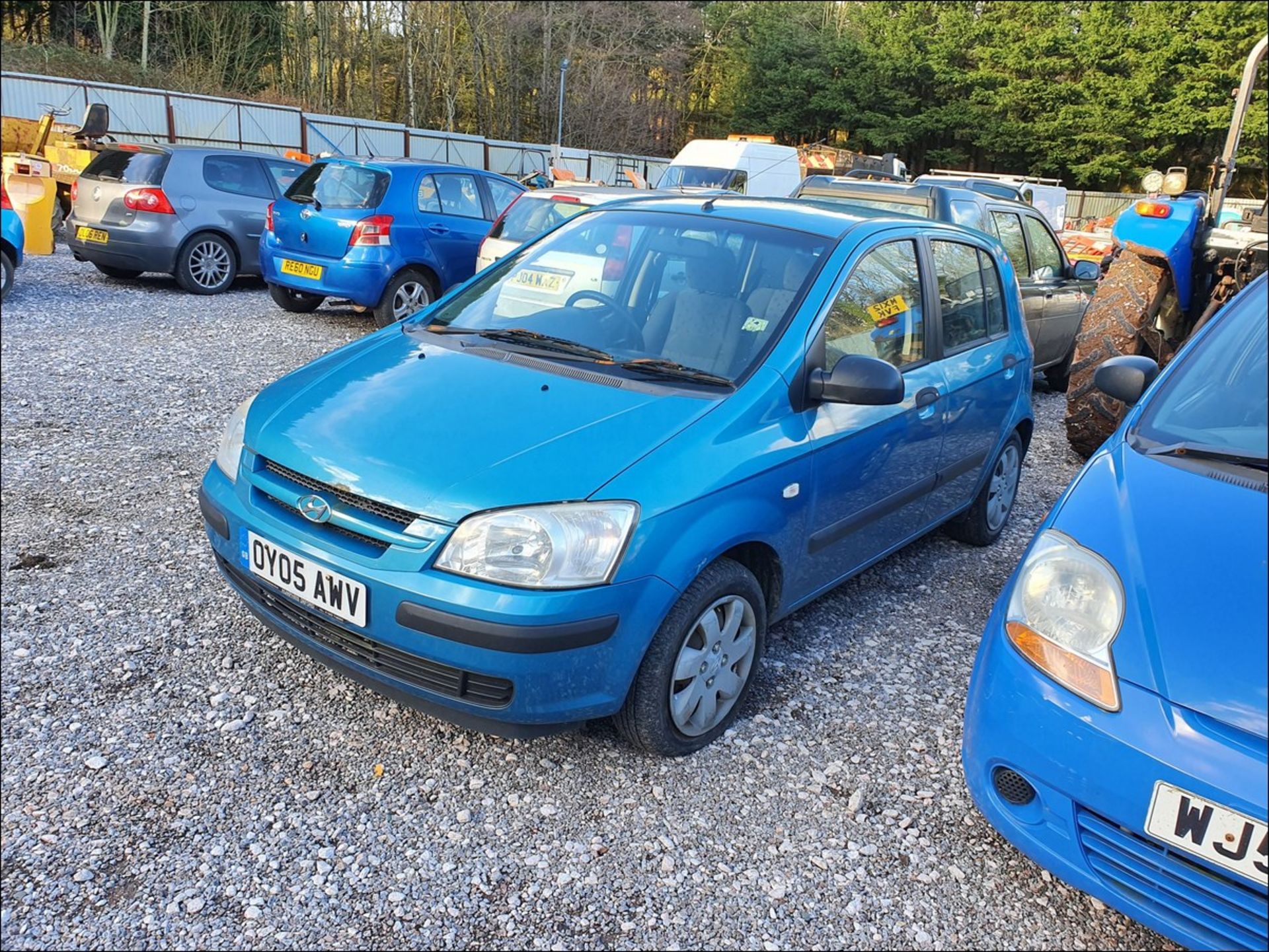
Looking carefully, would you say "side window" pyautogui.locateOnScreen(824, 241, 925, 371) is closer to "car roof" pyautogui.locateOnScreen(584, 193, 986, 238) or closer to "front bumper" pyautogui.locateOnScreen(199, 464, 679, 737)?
"car roof" pyautogui.locateOnScreen(584, 193, 986, 238)

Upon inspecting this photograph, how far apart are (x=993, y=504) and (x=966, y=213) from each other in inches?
148

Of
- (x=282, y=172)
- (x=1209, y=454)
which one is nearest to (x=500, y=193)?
(x=282, y=172)

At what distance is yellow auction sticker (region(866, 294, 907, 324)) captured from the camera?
3.54 metres

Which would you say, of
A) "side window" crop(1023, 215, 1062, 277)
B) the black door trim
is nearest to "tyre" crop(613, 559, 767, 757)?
the black door trim

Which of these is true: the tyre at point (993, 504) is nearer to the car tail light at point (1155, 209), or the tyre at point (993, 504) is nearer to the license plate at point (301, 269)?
the car tail light at point (1155, 209)

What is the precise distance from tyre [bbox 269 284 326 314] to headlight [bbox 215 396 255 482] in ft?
22.0

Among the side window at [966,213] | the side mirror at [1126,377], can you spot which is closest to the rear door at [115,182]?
the side window at [966,213]

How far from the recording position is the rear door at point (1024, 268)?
7605 mm

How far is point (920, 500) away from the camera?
3945mm

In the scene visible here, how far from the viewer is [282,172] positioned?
428 inches

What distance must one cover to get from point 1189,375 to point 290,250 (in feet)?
26.1

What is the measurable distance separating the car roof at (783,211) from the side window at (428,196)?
5586mm

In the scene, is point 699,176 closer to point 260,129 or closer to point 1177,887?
point 260,129

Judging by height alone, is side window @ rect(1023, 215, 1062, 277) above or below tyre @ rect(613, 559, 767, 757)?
above
